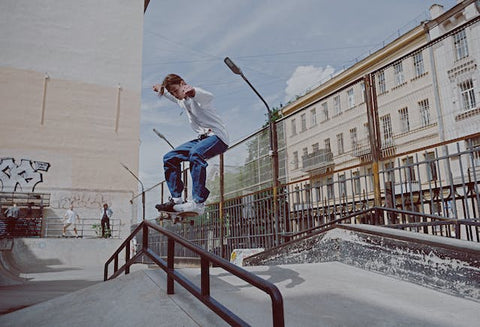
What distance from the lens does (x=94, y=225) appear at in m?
20.7

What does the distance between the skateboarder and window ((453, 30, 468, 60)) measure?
122 inches

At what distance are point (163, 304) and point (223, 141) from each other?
1.61 m

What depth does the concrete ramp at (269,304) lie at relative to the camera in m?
2.64

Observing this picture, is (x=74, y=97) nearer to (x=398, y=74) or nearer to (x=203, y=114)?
(x=398, y=74)

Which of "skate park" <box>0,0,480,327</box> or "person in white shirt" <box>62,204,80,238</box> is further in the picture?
"person in white shirt" <box>62,204,80,238</box>

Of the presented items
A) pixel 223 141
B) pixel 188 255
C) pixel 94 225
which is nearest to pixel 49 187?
pixel 94 225

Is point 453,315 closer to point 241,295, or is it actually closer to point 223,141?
point 241,295

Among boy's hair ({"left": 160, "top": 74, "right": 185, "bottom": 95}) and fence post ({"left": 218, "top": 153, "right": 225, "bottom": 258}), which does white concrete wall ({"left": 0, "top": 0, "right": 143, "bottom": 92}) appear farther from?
boy's hair ({"left": 160, "top": 74, "right": 185, "bottom": 95})

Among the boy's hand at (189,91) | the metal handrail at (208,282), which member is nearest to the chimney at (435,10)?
the boy's hand at (189,91)

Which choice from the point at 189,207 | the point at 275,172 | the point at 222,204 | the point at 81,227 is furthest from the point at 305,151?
the point at 81,227

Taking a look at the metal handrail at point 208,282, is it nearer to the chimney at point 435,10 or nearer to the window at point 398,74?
the window at point 398,74

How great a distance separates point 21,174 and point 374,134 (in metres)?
20.3

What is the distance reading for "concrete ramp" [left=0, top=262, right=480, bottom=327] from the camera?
2641 millimetres

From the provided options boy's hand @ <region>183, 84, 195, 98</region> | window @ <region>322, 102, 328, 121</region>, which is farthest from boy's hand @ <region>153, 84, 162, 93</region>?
window @ <region>322, 102, 328, 121</region>
